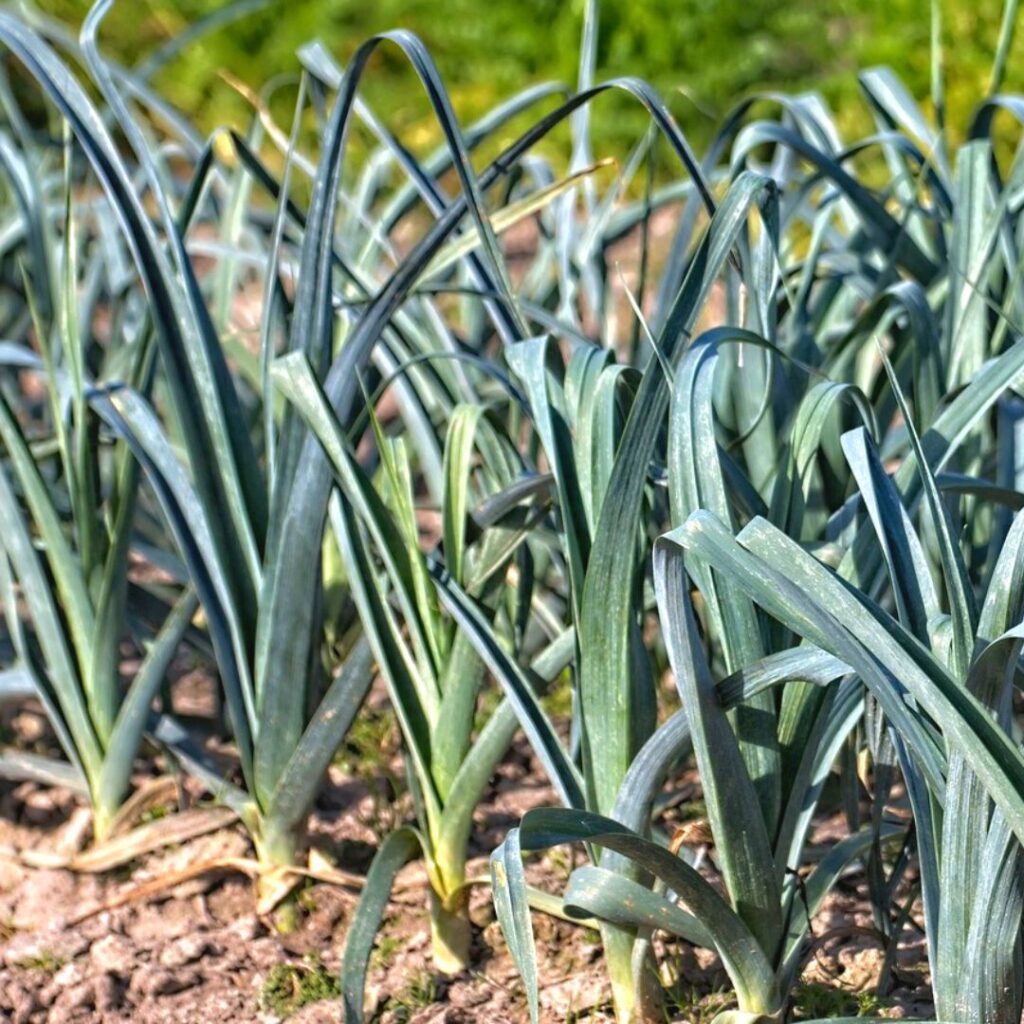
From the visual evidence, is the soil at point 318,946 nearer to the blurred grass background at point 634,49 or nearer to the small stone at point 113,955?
the small stone at point 113,955

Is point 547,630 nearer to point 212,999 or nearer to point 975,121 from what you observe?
point 212,999

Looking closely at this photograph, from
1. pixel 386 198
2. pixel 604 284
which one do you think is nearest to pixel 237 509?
pixel 604 284

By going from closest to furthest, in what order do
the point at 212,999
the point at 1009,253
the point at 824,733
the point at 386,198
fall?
the point at 824,733, the point at 212,999, the point at 1009,253, the point at 386,198

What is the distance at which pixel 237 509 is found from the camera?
1.54 meters

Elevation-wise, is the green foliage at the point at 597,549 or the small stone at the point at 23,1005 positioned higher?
the green foliage at the point at 597,549

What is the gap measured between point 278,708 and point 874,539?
0.64 metres

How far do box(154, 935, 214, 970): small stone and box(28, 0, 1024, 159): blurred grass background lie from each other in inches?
107

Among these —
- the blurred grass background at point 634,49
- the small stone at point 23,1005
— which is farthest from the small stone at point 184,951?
the blurred grass background at point 634,49

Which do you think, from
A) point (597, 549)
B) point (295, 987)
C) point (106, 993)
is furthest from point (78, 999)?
point (597, 549)

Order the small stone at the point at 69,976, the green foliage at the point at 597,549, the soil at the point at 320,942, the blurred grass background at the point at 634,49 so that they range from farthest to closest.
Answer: the blurred grass background at the point at 634,49, the small stone at the point at 69,976, the soil at the point at 320,942, the green foliage at the point at 597,549

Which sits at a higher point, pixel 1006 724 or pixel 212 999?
pixel 1006 724

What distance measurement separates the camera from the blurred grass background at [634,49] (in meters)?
3.89

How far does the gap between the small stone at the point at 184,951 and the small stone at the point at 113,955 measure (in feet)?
0.12

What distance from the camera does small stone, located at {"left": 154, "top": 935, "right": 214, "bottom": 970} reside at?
5.14 ft
